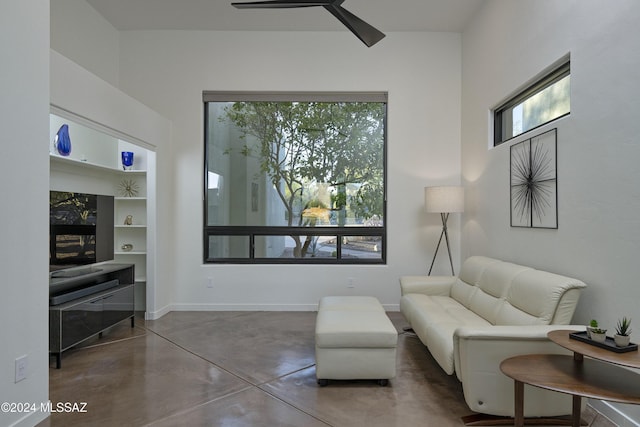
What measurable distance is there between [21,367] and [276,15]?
4.26 metres

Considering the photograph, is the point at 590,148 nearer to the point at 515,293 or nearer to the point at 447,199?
the point at 515,293

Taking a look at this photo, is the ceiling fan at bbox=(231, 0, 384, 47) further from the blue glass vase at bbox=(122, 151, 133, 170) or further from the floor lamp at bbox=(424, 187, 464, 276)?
the blue glass vase at bbox=(122, 151, 133, 170)

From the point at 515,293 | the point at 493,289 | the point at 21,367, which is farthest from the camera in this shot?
the point at 493,289

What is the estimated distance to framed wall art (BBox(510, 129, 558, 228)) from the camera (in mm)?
2947

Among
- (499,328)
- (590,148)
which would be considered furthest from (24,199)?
(590,148)

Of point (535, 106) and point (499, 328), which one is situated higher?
point (535, 106)

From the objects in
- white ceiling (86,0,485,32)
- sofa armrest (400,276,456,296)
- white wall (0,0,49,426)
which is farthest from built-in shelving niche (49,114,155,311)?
sofa armrest (400,276,456,296)

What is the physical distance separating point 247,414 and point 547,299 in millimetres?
2013

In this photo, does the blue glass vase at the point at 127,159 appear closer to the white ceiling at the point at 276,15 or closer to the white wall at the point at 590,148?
the white ceiling at the point at 276,15

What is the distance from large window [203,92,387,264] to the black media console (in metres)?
1.25

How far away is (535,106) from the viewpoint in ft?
11.1

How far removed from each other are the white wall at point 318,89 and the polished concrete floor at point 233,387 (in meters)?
1.13

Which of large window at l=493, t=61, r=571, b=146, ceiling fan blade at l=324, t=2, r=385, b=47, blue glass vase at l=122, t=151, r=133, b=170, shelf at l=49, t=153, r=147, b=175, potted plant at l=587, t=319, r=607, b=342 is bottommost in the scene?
potted plant at l=587, t=319, r=607, b=342

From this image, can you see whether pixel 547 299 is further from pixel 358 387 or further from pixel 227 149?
pixel 227 149
